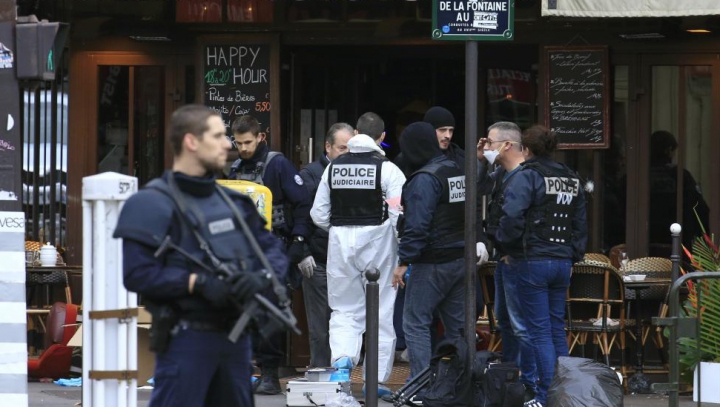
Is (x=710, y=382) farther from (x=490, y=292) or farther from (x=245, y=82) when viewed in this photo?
(x=245, y=82)

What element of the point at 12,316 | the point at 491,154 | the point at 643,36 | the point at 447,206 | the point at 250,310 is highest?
the point at 643,36

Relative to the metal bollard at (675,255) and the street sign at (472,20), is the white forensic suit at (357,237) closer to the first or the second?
the street sign at (472,20)

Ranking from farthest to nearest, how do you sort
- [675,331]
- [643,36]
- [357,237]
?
[643,36] < [357,237] < [675,331]

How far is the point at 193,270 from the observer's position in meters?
5.75

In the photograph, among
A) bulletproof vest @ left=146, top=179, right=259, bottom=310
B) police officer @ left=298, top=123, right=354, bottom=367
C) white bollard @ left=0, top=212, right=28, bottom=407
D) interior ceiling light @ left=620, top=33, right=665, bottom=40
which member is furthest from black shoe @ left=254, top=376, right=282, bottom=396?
bulletproof vest @ left=146, top=179, right=259, bottom=310

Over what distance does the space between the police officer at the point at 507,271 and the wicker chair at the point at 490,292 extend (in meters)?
1.24

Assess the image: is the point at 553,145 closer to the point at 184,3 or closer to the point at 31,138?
the point at 184,3

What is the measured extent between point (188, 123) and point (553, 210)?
4.05 metres

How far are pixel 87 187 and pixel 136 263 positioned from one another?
1.53 metres

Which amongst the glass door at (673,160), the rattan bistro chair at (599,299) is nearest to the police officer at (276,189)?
the rattan bistro chair at (599,299)

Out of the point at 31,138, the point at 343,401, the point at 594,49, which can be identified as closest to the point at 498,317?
the point at 343,401

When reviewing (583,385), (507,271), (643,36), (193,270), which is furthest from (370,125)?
(193,270)

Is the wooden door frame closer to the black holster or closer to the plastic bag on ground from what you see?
the plastic bag on ground

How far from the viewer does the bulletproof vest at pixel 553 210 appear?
9227mm
